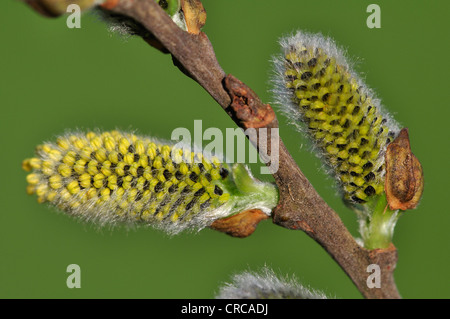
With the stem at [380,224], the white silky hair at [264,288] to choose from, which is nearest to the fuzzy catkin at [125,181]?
Answer: the white silky hair at [264,288]

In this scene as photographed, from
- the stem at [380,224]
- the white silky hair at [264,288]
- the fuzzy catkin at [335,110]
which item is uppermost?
the fuzzy catkin at [335,110]

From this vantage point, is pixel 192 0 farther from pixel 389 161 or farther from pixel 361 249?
pixel 361 249

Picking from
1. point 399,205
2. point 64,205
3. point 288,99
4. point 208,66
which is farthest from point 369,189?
point 64,205

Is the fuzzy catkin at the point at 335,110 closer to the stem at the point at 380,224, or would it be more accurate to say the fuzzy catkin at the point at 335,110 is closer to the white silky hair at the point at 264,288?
the stem at the point at 380,224

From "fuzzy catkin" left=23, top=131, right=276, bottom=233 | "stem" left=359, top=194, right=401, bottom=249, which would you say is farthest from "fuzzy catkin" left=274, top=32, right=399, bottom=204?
"fuzzy catkin" left=23, top=131, right=276, bottom=233
